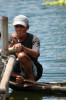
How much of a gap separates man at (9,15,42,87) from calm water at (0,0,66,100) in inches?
17.0

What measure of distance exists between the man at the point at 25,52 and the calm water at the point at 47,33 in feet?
1.42

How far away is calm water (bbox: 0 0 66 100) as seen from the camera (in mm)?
9273

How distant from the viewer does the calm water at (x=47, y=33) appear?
30.4 ft

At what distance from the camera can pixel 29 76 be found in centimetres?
772

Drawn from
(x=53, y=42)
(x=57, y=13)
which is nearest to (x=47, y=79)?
(x=53, y=42)

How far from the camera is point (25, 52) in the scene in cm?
743

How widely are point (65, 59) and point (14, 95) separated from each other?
140 inches

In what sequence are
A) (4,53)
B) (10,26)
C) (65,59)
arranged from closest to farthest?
(4,53) → (65,59) → (10,26)

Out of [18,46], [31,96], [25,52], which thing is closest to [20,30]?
[25,52]

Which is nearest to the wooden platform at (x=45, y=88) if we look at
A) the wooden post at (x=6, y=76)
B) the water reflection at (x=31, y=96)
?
the water reflection at (x=31, y=96)


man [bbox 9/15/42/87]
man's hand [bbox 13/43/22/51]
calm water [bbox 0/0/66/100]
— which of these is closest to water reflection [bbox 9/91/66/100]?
calm water [bbox 0/0/66/100]

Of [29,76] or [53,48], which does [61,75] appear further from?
[53,48]

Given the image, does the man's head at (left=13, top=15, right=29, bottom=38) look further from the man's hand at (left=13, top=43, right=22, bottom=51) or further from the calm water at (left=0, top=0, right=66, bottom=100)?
the calm water at (left=0, top=0, right=66, bottom=100)

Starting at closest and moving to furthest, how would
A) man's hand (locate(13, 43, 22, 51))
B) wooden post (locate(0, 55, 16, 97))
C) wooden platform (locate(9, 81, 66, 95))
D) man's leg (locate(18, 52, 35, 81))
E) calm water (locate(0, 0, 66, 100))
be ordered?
wooden post (locate(0, 55, 16, 97)) → man's hand (locate(13, 43, 22, 51)) → man's leg (locate(18, 52, 35, 81)) → wooden platform (locate(9, 81, 66, 95)) → calm water (locate(0, 0, 66, 100))
